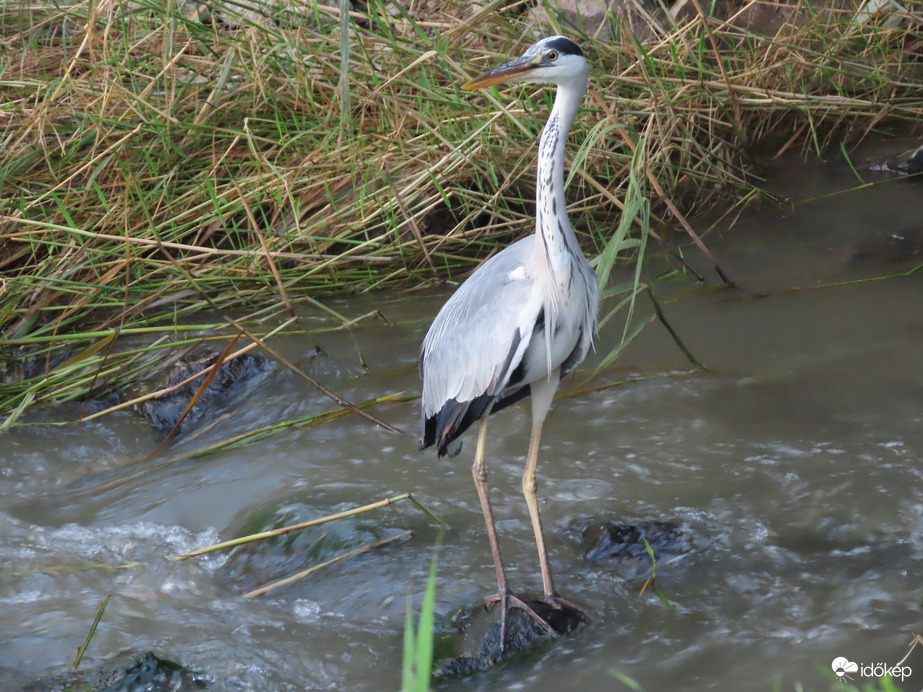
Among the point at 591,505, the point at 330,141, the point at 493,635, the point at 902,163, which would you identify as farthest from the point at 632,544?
the point at 902,163

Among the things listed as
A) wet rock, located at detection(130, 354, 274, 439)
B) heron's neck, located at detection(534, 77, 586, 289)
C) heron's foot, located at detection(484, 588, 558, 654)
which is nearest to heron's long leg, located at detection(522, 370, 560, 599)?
heron's foot, located at detection(484, 588, 558, 654)

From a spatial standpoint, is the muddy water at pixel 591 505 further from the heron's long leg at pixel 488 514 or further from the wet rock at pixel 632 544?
the heron's long leg at pixel 488 514

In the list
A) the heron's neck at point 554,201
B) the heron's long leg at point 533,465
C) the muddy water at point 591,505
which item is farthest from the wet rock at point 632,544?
the heron's neck at point 554,201

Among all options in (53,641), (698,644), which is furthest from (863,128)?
→ (53,641)

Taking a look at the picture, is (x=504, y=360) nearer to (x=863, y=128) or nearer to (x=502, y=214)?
(x=502, y=214)

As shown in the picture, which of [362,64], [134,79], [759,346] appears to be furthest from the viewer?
[134,79]

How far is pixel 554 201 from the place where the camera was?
2703 millimetres

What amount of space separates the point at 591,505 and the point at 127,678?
157 centimetres

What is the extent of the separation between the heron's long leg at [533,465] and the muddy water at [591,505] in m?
0.14

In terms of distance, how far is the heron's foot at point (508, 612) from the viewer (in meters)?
2.64

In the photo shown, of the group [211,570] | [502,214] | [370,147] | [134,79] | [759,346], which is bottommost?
[211,570]

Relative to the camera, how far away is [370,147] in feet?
16.9

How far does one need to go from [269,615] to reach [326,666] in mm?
335

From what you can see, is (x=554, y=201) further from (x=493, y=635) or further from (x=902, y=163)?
(x=902, y=163)
